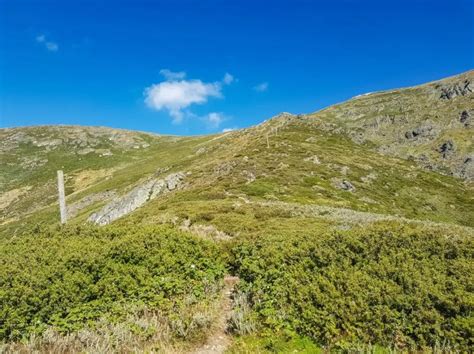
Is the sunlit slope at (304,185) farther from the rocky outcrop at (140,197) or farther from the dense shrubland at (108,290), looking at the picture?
the dense shrubland at (108,290)

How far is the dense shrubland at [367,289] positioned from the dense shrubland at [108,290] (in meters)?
1.63

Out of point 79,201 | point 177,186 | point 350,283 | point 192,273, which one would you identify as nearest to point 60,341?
point 192,273

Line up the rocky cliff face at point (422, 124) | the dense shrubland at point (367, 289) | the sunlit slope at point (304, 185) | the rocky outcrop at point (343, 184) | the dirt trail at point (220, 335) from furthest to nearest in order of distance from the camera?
the rocky cliff face at point (422, 124) < the rocky outcrop at point (343, 184) < the sunlit slope at point (304, 185) < the dirt trail at point (220, 335) < the dense shrubland at point (367, 289)

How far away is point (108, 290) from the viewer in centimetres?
1193

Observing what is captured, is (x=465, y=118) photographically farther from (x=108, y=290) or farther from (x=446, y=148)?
(x=108, y=290)

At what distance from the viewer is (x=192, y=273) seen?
45.3 feet

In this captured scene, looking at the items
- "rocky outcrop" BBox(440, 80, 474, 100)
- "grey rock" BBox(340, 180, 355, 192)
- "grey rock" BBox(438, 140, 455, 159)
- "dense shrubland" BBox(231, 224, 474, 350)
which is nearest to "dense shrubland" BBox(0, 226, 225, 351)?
"dense shrubland" BBox(231, 224, 474, 350)

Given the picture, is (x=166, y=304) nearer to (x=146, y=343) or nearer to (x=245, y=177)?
(x=146, y=343)

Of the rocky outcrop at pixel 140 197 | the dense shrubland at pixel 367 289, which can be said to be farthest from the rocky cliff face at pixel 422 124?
the dense shrubland at pixel 367 289

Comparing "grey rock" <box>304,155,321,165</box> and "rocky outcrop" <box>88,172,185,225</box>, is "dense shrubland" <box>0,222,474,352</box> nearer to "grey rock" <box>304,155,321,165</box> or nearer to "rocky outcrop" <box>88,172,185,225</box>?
"rocky outcrop" <box>88,172,185,225</box>

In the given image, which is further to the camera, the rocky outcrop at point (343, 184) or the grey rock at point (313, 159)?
the grey rock at point (313, 159)

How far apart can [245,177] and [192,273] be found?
132 feet

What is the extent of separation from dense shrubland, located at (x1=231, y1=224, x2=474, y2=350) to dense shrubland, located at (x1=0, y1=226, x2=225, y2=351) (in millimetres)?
1633

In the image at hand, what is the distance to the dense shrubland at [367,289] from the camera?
30.3ft
